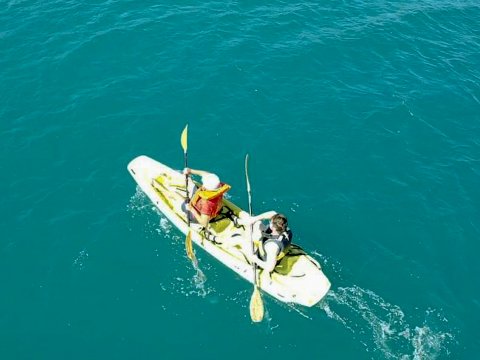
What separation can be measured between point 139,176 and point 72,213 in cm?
283

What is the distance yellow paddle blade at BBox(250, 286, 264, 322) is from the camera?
15555 mm

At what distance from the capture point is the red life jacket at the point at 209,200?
16922 millimetres

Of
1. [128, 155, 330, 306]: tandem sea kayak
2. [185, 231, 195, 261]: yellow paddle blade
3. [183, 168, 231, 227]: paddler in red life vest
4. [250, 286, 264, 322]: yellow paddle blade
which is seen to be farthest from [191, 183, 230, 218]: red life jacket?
[250, 286, 264, 322]: yellow paddle blade

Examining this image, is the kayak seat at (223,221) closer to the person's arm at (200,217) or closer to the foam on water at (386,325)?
the person's arm at (200,217)

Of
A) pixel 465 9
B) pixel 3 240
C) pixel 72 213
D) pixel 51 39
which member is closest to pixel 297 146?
pixel 72 213

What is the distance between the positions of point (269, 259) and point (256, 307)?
1.53 meters

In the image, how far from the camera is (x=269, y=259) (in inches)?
633

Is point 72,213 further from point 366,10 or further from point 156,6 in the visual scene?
point 366,10

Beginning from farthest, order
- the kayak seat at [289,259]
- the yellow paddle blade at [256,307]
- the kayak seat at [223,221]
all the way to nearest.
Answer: the kayak seat at [223,221]
the kayak seat at [289,259]
the yellow paddle blade at [256,307]

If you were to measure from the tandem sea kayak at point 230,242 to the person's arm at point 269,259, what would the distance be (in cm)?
43

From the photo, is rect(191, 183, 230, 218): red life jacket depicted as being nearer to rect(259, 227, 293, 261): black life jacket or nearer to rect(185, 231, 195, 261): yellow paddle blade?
rect(185, 231, 195, 261): yellow paddle blade

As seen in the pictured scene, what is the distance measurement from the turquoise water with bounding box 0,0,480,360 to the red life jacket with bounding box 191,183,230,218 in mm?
1637

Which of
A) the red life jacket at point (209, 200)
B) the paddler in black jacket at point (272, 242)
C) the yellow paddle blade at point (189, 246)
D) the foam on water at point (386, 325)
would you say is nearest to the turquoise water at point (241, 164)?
the foam on water at point (386, 325)

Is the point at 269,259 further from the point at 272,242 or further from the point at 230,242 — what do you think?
the point at 230,242
